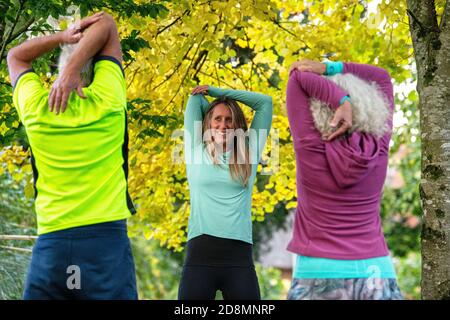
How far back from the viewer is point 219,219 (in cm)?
357

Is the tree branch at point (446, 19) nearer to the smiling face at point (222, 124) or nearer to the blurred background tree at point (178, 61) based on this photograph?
the blurred background tree at point (178, 61)

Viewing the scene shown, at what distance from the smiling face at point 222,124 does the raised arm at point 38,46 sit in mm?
1233

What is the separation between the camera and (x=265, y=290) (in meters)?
13.2

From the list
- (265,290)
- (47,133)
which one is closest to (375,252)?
(47,133)

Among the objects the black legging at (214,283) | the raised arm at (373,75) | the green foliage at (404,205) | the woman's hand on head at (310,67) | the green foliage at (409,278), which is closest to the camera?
the woman's hand on head at (310,67)

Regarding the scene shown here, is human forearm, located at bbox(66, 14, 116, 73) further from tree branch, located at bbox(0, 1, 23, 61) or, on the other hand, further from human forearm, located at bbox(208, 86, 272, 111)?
tree branch, located at bbox(0, 1, 23, 61)

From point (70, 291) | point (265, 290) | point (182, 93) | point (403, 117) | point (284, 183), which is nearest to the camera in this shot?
point (70, 291)

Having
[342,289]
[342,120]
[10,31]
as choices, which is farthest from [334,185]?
[10,31]

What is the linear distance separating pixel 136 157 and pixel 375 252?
3.46 metres

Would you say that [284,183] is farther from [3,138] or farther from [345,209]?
[345,209]

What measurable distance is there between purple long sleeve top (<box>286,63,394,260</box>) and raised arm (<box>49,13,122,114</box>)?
80cm

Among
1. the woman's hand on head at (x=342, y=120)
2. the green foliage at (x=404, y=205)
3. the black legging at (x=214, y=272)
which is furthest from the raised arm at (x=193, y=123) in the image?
the green foliage at (x=404, y=205)

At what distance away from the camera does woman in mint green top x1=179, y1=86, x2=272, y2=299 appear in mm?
3553

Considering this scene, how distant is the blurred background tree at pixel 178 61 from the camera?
4.66 meters
